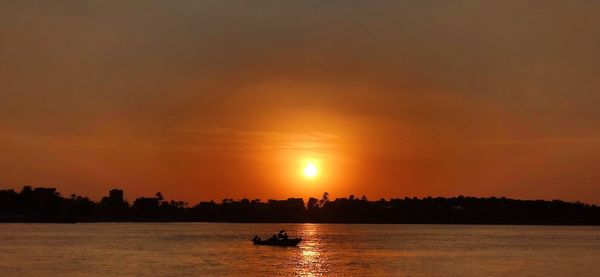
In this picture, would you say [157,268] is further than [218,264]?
No

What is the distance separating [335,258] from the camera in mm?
121812

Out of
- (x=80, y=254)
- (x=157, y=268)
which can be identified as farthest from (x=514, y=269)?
(x=80, y=254)

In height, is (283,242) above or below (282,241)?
below

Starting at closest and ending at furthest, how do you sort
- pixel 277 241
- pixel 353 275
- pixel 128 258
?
pixel 353 275, pixel 128 258, pixel 277 241

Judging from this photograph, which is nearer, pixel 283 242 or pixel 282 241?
pixel 283 242

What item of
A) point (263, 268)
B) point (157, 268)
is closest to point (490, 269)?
point (263, 268)

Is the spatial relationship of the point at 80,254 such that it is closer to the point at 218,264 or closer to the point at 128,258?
the point at 128,258

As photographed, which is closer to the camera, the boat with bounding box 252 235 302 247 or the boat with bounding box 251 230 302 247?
the boat with bounding box 252 235 302 247

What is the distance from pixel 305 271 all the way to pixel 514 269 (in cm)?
2882

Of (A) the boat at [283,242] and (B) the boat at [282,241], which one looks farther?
(B) the boat at [282,241]

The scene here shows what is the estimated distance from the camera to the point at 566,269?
342ft

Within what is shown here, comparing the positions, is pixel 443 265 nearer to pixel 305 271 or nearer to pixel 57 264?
pixel 305 271

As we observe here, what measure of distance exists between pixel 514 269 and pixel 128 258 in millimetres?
55732

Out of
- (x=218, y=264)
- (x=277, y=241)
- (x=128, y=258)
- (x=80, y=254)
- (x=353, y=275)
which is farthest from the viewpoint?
(x=277, y=241)
